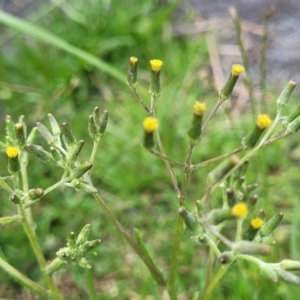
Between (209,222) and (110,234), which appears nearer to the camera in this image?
(209,222)

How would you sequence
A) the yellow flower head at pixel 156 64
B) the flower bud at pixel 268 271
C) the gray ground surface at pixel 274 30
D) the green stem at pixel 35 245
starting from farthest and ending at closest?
the gray ground surface at pixel 274 30
the green stem at pixel 35 245
the yellow flower head at pixel 156 64
the flower bud at pixel 268 271

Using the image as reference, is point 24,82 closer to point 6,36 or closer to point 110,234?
point 6,36

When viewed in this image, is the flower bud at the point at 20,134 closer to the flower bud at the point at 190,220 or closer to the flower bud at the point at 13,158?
the flower bud at the point at 13,158

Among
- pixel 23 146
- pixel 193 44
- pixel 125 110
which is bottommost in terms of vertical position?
pixel 125 110

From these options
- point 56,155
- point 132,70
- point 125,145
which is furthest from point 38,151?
point 125,145

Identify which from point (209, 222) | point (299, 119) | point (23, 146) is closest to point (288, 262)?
point (209, 222)

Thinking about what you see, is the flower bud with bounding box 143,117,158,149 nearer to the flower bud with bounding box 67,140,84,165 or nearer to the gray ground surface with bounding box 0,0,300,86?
the flower bud with bounding box 67,140,84,165

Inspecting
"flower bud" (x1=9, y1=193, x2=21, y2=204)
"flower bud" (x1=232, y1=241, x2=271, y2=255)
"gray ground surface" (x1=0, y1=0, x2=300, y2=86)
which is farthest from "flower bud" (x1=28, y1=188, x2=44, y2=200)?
"gray ground surface" (x1=0, y1=0, x2=300, y2=86)

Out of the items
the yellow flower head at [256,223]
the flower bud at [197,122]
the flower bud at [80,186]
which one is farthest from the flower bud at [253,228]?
the flower bud at [80,186]
